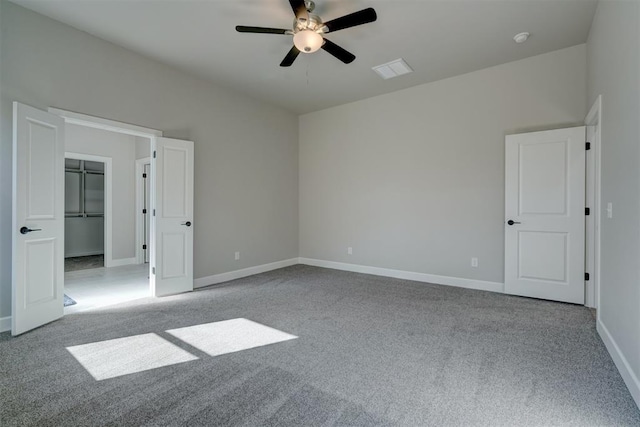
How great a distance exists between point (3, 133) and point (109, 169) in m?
3.59

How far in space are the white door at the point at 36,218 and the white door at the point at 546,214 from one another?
5.20 metres

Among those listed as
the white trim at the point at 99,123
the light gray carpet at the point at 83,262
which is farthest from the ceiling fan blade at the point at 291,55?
the light gray carpet at the point at 83,262

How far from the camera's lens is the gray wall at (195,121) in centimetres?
289

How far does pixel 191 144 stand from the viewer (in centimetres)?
425

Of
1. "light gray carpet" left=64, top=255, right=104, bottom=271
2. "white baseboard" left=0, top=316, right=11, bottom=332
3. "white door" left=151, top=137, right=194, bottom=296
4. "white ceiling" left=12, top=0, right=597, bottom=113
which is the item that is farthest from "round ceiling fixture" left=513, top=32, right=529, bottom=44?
"light gray carpet" left=64, top=255, right=104, bottom=271

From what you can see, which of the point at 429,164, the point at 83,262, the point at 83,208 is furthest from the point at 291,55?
the point at 83,208

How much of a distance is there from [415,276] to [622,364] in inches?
111

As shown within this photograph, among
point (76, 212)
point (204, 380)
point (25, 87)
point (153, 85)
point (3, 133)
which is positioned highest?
point (153, 85)

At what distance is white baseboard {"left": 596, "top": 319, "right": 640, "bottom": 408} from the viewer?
5.98 ft

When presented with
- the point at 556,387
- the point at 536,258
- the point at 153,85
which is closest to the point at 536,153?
the point at 536,258

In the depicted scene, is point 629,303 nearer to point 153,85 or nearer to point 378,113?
point 378,113

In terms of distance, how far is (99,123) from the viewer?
11.5 ft

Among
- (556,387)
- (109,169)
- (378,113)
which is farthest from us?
(109,169)

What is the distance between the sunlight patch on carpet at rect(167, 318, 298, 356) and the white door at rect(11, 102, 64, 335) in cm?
130
